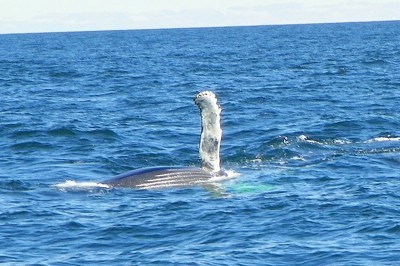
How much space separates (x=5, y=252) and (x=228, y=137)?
15174 mm

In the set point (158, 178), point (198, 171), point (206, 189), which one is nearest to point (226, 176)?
point (198, 171)

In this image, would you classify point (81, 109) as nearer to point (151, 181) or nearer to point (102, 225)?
point (151, 181)

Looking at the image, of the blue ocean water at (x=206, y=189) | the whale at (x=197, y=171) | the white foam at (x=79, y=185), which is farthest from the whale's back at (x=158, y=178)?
the blue ocean water at (x=206, y=189)

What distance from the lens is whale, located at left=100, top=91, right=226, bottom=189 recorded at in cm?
2328

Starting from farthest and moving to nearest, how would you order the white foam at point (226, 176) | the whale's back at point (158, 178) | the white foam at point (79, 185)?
the white foam at point (226, 176) < the white foam at point (79, 185) < the whale's back at point (158, 178)

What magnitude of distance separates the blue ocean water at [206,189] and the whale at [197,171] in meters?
0.42

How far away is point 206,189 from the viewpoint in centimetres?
2312

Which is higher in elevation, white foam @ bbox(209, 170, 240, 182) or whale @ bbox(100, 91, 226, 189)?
whale @ bbox(100, 91, 226, 189)

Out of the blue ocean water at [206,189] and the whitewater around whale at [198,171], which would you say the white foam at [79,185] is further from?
Result: the blue ocean water at [206,189]

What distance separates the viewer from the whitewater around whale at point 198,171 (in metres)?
23.3

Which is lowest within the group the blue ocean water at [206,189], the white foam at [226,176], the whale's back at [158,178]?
the blue ocean water at [206,189]

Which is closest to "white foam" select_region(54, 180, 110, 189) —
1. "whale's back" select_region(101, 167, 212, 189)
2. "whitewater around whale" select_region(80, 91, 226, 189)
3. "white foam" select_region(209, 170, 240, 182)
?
"whitewater around whale" select_region(80, 91, 226, 189)

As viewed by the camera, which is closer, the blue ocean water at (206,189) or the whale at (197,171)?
the blue ocean water at (206,189)

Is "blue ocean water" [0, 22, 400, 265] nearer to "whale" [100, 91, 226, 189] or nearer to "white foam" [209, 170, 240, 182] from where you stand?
"white foam" [209, 170, 240, 182]
